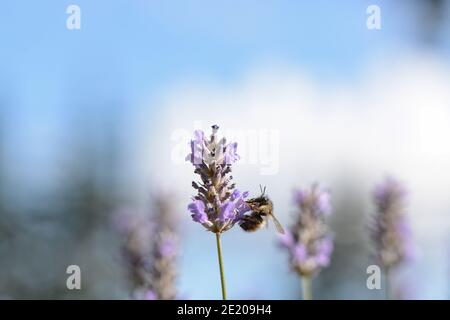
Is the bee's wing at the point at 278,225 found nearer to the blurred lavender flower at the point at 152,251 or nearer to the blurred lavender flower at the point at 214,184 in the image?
the blurred lavender flower at the point at 214,184

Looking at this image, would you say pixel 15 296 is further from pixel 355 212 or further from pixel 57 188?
pixel 355 212

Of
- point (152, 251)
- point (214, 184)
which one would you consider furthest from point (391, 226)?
point (214, 184)

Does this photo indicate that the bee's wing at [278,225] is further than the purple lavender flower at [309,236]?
No

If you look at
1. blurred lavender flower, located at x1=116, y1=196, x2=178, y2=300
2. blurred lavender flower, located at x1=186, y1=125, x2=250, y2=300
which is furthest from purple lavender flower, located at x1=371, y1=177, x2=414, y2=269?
blurred lavender flower, located at x1=186, y1=125, x2=250, y2=300

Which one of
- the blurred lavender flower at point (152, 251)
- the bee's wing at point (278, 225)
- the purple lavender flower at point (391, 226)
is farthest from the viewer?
the purple lavender flower at point (391, 226)

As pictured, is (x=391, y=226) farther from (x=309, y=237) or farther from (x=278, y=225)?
(x=278, y=225)

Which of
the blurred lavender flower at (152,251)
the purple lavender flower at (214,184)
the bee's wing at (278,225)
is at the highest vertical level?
the purple lavender flower at (214,184)

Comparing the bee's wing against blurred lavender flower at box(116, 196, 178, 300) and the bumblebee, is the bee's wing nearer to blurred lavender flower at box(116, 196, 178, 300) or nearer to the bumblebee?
the bumblebee

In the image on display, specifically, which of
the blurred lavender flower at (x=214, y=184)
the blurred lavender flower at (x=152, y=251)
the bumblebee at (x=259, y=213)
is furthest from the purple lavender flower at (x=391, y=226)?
the blurred lavender flower at (x=214, y=184)
